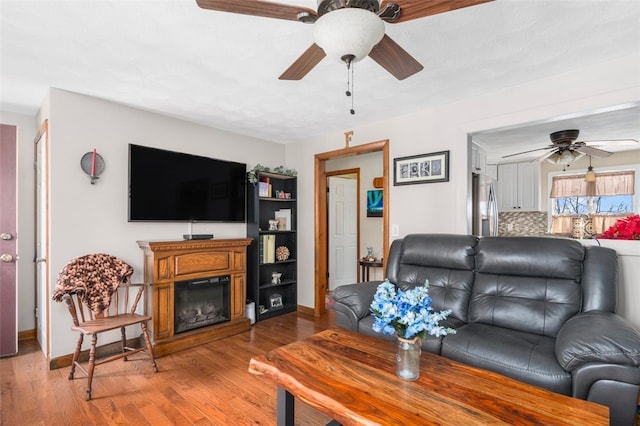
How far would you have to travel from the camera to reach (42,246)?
3045 millimetres

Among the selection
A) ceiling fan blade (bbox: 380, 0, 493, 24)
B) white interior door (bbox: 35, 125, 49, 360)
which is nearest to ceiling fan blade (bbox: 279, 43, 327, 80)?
ceiling fan blade (bbox: 380, 0, 493, 24)

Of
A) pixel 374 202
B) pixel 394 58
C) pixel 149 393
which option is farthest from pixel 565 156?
pixel 149 393

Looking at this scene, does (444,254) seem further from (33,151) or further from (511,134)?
(33,151)

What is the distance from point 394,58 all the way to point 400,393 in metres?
1.62

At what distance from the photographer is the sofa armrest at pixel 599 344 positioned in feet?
4.80

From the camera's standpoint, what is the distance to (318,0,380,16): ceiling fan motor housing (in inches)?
49.9

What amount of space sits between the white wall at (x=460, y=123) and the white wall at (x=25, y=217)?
3.24 meters

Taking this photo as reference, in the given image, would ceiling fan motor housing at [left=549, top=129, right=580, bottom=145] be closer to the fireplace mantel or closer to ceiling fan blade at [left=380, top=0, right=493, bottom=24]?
ceiling fan blade at [left=380, top=0, right=493, bottom=24]

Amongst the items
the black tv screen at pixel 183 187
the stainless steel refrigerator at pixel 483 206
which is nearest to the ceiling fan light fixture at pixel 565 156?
the stainless steel refrigerator at pixel 483 206

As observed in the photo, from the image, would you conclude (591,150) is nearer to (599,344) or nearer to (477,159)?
(477,159)

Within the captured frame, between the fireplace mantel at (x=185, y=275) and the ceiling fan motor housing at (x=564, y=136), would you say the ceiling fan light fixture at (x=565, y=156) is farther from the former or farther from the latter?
the fireplace mantel at (x=185, y=275)

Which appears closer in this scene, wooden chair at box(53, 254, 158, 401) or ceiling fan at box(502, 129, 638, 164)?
wooden chair at box(53, 254, 158, 401)

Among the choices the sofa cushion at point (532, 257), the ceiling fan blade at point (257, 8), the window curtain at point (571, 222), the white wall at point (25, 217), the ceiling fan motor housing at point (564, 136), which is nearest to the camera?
the ceiling fan blade at point (257, 8)

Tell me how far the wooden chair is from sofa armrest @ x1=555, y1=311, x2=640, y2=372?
2915 mm
